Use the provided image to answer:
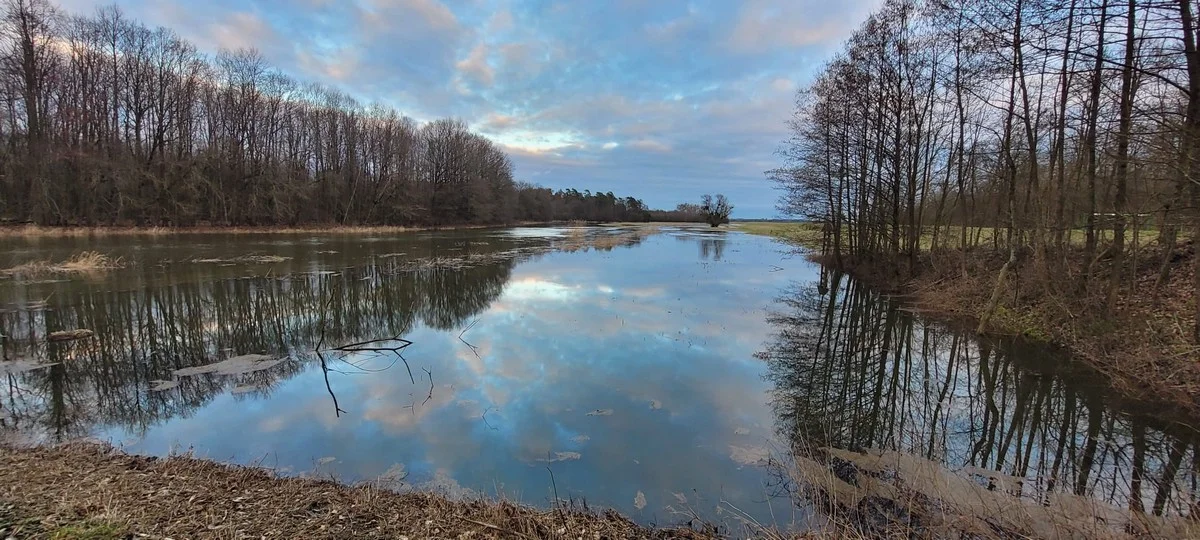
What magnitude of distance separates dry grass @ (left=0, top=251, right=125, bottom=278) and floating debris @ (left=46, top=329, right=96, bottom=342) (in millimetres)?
10764

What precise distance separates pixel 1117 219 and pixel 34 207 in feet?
167

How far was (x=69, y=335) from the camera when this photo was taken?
977 cm

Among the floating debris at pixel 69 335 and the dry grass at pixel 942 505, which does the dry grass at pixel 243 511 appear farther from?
the floating debris at pixel 69 335

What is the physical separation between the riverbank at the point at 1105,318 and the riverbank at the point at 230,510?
27.7 feet

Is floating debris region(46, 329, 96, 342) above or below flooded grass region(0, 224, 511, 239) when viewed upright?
below

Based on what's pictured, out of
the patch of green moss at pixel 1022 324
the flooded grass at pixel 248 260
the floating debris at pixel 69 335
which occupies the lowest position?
the patch of green moss at pixel 1022 324

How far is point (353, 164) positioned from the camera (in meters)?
56.1

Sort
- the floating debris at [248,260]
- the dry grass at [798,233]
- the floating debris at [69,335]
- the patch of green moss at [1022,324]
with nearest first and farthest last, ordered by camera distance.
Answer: the floating debris at [69,335]
the patch of green moss at [1022,324]
the floating debris at [248,260]
the dry grass at [798,233]

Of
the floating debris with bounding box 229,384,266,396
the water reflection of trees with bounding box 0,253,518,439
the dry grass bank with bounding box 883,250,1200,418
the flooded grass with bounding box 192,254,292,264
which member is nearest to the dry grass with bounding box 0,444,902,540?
the water reflection of trees with bounding box 0,253,518,439

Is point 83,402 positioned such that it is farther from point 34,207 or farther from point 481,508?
point 34,207

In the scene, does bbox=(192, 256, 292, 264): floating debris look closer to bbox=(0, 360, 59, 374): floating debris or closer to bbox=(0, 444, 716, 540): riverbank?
bbox=(0, 360, 59, 374): floating debris

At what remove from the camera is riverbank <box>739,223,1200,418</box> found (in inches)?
290

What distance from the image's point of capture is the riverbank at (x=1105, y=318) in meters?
7.36

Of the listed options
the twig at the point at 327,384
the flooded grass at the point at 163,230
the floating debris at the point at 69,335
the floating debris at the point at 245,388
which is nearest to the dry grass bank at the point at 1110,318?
the twig at the point at 327,384
